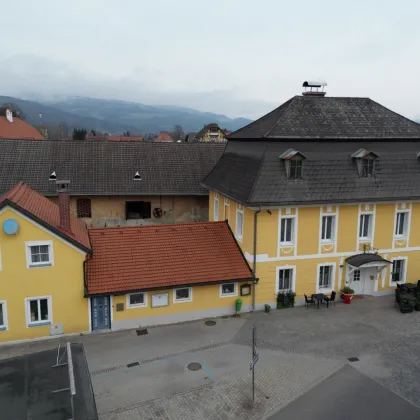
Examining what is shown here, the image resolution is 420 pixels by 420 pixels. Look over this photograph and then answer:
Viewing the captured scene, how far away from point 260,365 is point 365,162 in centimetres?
1318

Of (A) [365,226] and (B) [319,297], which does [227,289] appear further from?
(A) [365,226]

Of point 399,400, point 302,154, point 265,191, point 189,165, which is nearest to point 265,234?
point 265,191

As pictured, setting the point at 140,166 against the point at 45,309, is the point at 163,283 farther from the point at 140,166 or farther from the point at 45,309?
the point at 140,166

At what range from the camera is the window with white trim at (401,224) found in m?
25.5

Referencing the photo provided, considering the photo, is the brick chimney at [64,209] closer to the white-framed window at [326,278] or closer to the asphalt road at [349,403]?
the asphalt road at [349,403]

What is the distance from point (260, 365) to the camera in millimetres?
17797

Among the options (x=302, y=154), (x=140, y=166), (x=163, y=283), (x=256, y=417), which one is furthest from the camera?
(x=140, y=166)

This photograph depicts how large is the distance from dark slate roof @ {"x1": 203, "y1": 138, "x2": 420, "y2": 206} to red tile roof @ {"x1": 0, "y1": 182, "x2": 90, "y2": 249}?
28.1ft

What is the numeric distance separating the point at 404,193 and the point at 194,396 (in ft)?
55.0

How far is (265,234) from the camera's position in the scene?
902 inches

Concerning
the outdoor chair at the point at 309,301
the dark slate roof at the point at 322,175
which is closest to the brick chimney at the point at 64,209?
the dark slate roof at the point at 322,175

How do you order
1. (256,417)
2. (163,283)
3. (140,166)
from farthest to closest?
(140,166) → (163,283) → (256,417)

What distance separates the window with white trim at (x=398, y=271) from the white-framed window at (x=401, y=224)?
5.51ft

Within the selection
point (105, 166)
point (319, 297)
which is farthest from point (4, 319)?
point (105, 166)
